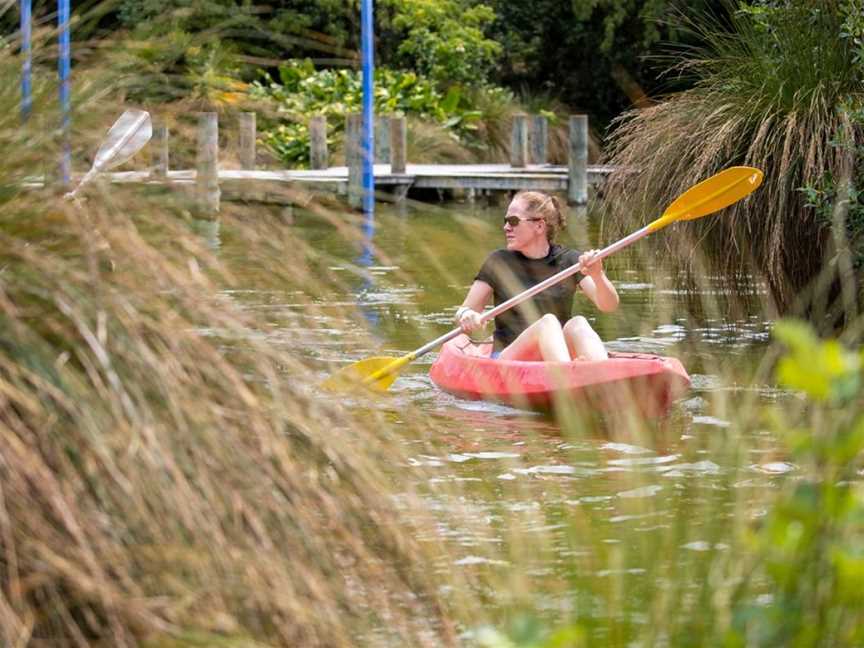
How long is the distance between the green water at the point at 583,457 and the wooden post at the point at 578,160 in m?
7.64

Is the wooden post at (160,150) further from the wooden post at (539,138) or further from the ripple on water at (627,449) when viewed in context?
the wooden post at (539,138)

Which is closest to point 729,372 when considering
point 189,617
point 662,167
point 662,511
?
point 662,167

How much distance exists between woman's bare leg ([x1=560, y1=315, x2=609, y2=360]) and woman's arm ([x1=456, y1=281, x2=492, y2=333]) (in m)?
0.44

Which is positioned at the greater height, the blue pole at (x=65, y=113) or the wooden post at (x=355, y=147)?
the blue pole at (x=65, y=113)

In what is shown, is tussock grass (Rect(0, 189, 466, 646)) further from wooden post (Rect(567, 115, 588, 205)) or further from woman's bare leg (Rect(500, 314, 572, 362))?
wooden post (Rect(567, 115, 588, 205))

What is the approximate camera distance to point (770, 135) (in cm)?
857

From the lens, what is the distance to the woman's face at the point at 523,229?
8070 mm

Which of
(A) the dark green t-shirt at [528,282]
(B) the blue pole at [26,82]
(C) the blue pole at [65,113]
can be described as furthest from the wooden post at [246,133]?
(B) the blue pole at [26,82]

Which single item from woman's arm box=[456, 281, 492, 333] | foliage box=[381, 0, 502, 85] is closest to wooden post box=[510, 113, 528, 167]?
foliage box=[381, 0, 502, 85]

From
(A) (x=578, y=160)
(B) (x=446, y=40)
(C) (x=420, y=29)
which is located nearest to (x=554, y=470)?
(A) (x=578, y=160)

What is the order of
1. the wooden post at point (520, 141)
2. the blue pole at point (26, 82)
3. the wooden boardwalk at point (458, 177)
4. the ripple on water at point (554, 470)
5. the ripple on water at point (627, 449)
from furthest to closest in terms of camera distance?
the wooden post at point (520, 141), the wooden boardwalk at point (458, 177), the ripple on water at point (554, 470), the blue pole at point (26, 82), the ripple on water at point (627, 449)

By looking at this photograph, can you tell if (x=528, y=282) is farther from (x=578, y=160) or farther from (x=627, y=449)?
(x=578, y=160)

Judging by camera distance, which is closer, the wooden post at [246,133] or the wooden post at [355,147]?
the wooden post at [355,147]

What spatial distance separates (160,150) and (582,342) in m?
4.07
